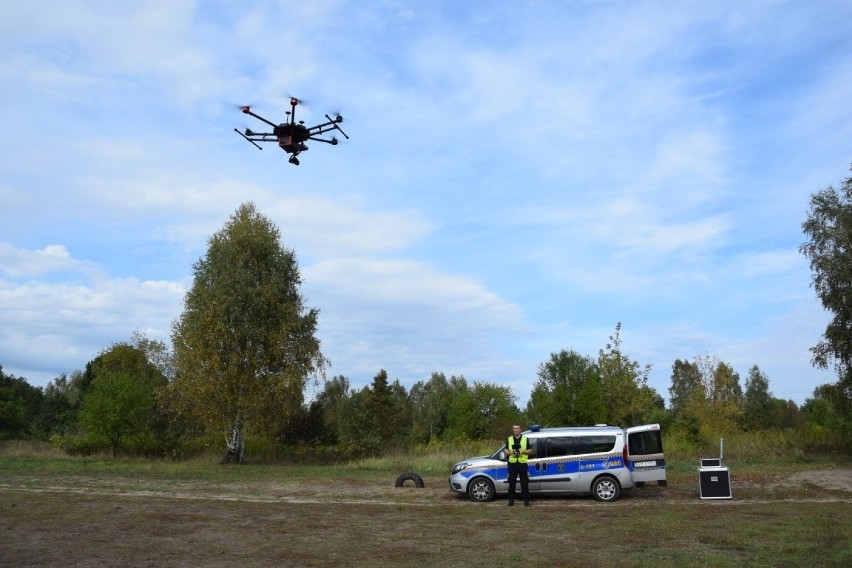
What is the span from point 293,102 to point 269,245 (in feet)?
58.3

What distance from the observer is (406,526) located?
44.0 feet

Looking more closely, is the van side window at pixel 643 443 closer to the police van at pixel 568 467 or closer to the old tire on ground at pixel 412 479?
the police van at pixel 568 467

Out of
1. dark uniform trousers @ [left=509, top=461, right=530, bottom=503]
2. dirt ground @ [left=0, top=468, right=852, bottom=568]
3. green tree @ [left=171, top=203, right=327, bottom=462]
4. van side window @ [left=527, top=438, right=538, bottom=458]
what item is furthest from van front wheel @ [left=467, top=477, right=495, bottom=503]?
green tree @ [left=171, top=203, right=327, bottom=462]

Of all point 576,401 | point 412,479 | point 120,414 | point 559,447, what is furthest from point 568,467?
point 120,414

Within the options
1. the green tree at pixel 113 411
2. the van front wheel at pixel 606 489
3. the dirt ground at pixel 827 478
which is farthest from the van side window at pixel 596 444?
the green tree at pixel 113 411

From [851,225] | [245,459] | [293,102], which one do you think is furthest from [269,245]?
[851,225]

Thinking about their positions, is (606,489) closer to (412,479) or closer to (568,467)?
(568,467)

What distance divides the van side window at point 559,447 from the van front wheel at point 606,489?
1020 mm

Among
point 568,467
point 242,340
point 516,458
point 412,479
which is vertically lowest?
point 412,479

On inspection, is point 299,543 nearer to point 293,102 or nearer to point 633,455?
point 633,455

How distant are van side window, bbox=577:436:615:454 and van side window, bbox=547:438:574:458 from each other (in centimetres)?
24

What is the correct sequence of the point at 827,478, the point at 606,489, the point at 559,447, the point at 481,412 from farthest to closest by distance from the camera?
the point at 481,412, the point at 827,478, the point at 559,447, the point at 606,489

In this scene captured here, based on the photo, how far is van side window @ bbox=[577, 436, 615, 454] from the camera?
18.2 metres

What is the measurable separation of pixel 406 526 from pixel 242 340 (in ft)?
87.6
